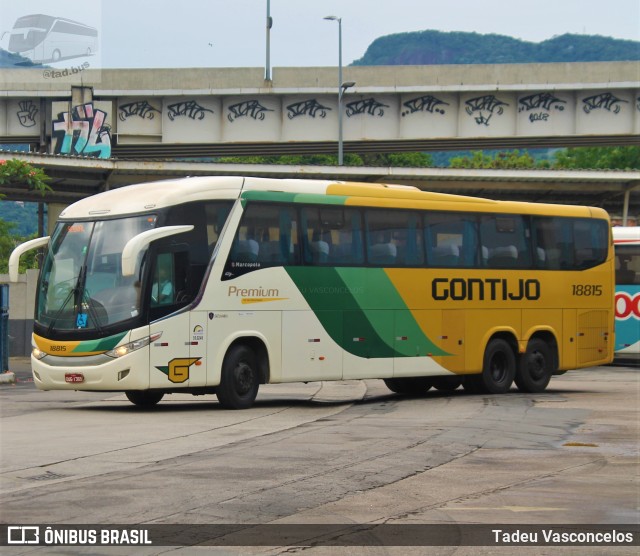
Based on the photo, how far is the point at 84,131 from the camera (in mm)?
59500

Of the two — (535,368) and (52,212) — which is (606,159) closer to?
(52,212)

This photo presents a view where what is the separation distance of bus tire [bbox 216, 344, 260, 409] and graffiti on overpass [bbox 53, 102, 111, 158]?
40.6 metres

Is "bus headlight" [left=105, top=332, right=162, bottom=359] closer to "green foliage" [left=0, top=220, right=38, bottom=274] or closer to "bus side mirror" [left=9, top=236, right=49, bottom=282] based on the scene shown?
"bus side mirror" [left=9, top=236, right=49, bottom=282]

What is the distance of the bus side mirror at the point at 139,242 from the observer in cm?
1723

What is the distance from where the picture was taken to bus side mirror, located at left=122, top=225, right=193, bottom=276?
56.5 ft

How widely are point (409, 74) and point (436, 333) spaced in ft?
121

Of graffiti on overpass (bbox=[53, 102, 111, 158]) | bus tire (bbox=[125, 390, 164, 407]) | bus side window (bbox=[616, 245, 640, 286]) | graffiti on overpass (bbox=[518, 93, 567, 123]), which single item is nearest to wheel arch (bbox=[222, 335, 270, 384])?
bus tire (bbox=[125, 390, 164, 407])

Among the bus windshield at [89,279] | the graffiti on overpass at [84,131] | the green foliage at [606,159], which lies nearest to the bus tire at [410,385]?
the bus windshield at [89,279]

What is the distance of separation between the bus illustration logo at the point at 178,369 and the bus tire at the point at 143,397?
1.61 meters

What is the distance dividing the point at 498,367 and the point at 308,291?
5.50 meters

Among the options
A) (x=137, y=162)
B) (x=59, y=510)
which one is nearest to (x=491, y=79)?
(x=137, y=162)

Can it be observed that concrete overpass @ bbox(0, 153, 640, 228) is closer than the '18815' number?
No

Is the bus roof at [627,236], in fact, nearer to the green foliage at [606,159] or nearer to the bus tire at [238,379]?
the bus tire at [238,379]

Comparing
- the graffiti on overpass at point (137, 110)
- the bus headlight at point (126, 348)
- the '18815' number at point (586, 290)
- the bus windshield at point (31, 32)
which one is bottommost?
the bus headlight at point (126, 348)
